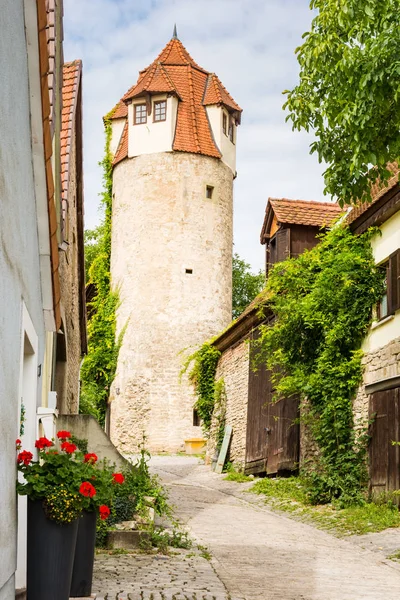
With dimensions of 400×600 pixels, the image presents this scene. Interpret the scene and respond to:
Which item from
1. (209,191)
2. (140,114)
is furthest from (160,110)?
(209,191)

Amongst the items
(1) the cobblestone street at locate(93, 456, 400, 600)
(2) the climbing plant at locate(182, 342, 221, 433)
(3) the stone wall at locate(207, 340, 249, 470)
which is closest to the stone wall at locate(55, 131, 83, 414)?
(1) the cobblestone street at locate(93, 456, 400, 600)

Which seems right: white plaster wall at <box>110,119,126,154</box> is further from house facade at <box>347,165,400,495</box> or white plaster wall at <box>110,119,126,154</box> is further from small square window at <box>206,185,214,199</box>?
house facade at <box>347,165,400,495</box>

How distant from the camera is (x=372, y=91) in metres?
9.48

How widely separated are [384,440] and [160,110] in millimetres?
23520

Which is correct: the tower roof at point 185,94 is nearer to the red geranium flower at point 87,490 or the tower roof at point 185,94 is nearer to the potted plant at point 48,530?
the red geranium flower at point 87,490

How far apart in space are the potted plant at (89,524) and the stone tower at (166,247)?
25964mm

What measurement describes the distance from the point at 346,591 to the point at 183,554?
234 cm

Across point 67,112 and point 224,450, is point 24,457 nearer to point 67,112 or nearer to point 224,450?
point 67,112

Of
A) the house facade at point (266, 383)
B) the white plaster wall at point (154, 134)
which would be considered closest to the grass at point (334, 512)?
the house facade at point (266, 383)

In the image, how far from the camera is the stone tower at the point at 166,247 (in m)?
32.8

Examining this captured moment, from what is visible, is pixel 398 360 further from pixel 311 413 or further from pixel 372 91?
pixel 372 91

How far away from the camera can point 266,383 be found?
68.4ft

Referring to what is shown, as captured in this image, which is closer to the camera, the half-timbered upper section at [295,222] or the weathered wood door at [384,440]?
the weathered wood door at [384,440]

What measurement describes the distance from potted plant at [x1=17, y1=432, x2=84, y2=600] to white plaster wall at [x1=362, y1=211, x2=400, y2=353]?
9377 mm
